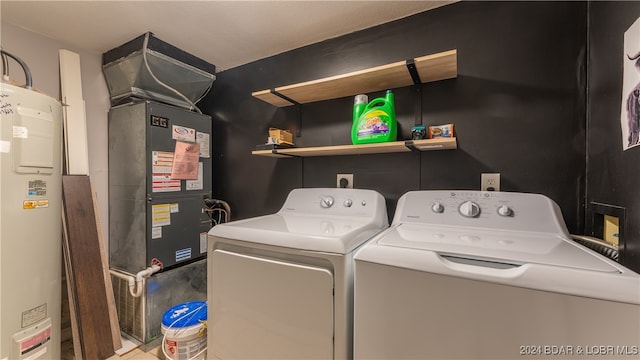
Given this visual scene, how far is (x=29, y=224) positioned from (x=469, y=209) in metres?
2.25

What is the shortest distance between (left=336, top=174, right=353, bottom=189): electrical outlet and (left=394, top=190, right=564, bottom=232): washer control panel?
0.47m

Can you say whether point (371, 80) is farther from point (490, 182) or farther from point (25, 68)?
point (25, 68)

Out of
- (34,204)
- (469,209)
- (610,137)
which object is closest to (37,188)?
(34,204)

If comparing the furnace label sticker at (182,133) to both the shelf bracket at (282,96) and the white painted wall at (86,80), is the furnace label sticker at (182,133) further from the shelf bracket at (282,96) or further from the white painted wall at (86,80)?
the shelf bracket at (282,96)

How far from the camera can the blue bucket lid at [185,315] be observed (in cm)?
160

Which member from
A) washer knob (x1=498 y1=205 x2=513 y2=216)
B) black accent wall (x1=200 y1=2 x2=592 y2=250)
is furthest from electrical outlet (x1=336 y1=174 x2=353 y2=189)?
washer knob (x1=498 y1=205 x2=513 y2=216)

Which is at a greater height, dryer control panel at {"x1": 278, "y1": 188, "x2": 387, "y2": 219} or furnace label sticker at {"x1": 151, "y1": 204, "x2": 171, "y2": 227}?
dryer control panel at {"x1": 278, "y1": 188, "x2": 387, "y2": 219}

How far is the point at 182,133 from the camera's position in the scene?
2.00m

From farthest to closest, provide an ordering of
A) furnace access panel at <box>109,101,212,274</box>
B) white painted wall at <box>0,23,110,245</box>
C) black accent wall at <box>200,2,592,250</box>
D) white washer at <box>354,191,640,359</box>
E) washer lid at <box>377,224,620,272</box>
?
furnace access panel at <box>109,101,212,274</box> → white painted wall at <box>0,23,110,245</box> → black accent wall at <box>200,2,592,250</box> → washer lid at <box>377,224,620,272</box> → white washer at <box>354,191,640,359</box>

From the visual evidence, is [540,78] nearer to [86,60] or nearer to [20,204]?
[20,204]

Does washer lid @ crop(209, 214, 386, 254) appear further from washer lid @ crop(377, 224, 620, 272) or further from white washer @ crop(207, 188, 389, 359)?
washer lid @ crop(377, 224, 620, 272)

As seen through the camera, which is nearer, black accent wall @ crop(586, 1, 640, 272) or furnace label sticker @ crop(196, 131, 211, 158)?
black accent wall @ crop(586, 1, 640, 272)

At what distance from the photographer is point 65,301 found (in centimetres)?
181

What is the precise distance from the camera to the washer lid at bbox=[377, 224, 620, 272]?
2.37 feet
